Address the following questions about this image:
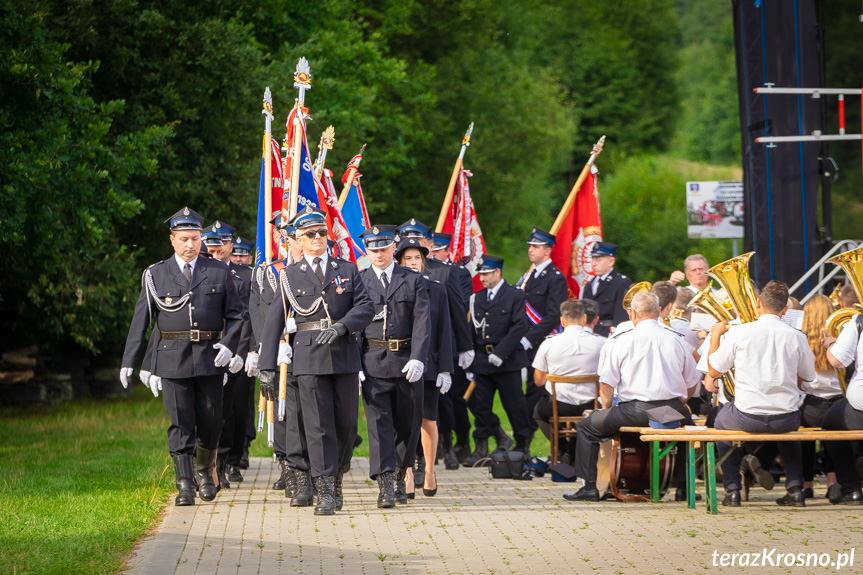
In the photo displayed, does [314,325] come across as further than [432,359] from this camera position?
No

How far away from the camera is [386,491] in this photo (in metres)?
9.45

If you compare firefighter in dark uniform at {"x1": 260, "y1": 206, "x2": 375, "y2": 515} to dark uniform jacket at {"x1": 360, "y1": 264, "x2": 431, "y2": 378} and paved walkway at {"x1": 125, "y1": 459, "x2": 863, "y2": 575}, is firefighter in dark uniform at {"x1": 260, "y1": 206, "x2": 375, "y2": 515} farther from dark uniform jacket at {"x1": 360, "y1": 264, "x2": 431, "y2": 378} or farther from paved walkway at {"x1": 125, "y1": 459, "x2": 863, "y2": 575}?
paved walkway at {"x1": 125, "y1": 459, "x2": 863, "y2": 575}

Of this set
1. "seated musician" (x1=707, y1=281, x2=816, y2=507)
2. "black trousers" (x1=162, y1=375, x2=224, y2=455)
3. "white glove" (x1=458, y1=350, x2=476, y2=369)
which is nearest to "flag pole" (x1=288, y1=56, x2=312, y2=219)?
"black trousers" (x1=162, y1=375, x2=224, y2=455)

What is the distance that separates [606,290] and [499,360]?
166cm

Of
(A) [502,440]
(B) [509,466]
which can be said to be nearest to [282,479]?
(B) [509,466]

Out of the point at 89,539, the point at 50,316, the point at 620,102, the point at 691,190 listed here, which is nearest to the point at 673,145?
the point at 620,102

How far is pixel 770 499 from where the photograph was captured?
32.1 ft

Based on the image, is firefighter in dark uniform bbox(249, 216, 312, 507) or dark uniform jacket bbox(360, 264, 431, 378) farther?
dark uniform jacket bbox(360, 264, 431, 378)

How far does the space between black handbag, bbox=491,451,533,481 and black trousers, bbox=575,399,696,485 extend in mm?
1557

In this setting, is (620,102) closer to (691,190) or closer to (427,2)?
(427,2)

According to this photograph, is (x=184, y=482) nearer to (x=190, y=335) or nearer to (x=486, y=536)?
(x=190, y=335)

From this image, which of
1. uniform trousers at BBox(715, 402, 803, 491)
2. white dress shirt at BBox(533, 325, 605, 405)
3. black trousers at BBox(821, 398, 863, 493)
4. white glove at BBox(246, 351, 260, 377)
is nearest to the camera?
uniform trousers at BBox(715, 402, 803, 491)

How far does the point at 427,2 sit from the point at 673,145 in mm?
27532

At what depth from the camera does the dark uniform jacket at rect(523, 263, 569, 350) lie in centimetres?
1336
